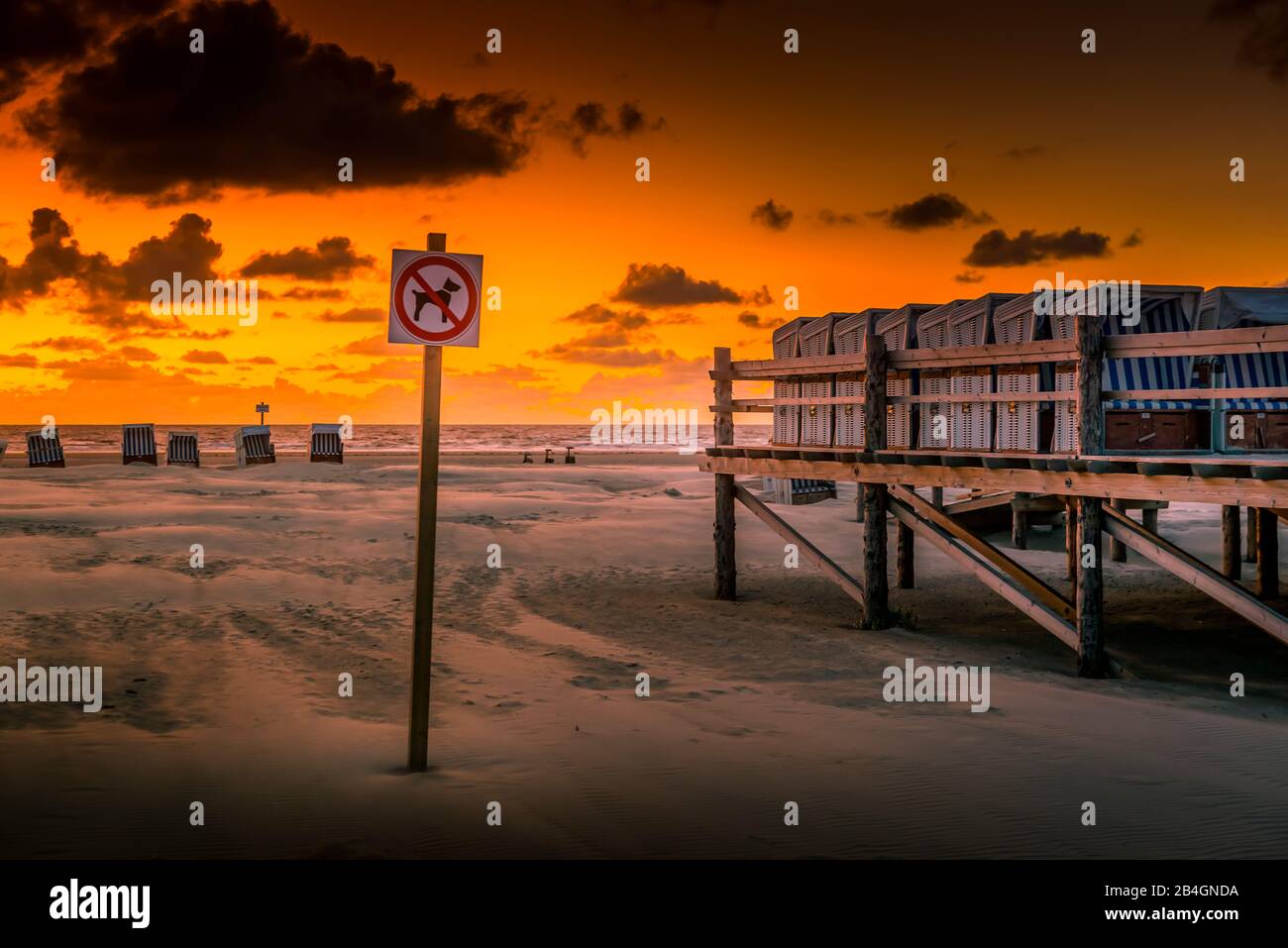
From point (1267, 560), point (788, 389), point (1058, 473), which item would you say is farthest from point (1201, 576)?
point (788, 389)

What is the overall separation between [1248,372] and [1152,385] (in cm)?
205

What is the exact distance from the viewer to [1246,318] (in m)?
13.9

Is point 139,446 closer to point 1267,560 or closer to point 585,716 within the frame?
point 585,716

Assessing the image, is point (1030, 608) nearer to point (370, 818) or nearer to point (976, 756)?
point (976, 756)

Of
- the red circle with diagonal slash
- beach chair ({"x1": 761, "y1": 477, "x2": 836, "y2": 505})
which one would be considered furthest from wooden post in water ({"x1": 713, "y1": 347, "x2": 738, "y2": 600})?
beach chair ({"x1": 761, "y1": 477, "x2": 836, "y2": 505})

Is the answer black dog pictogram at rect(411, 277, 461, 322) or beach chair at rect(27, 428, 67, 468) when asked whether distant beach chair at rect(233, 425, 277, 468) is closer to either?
beach chair at rect(27, 428, 67, 468)

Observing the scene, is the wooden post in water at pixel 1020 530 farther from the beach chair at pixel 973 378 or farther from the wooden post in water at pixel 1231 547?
the beach chair at pixel 973 378

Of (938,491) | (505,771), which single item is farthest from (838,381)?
(505,771)

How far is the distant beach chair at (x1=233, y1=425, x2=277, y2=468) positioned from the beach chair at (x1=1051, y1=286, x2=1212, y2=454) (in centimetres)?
2835

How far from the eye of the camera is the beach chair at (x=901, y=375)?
13258 mm

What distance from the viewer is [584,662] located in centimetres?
1036

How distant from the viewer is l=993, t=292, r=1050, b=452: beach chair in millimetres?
12577
